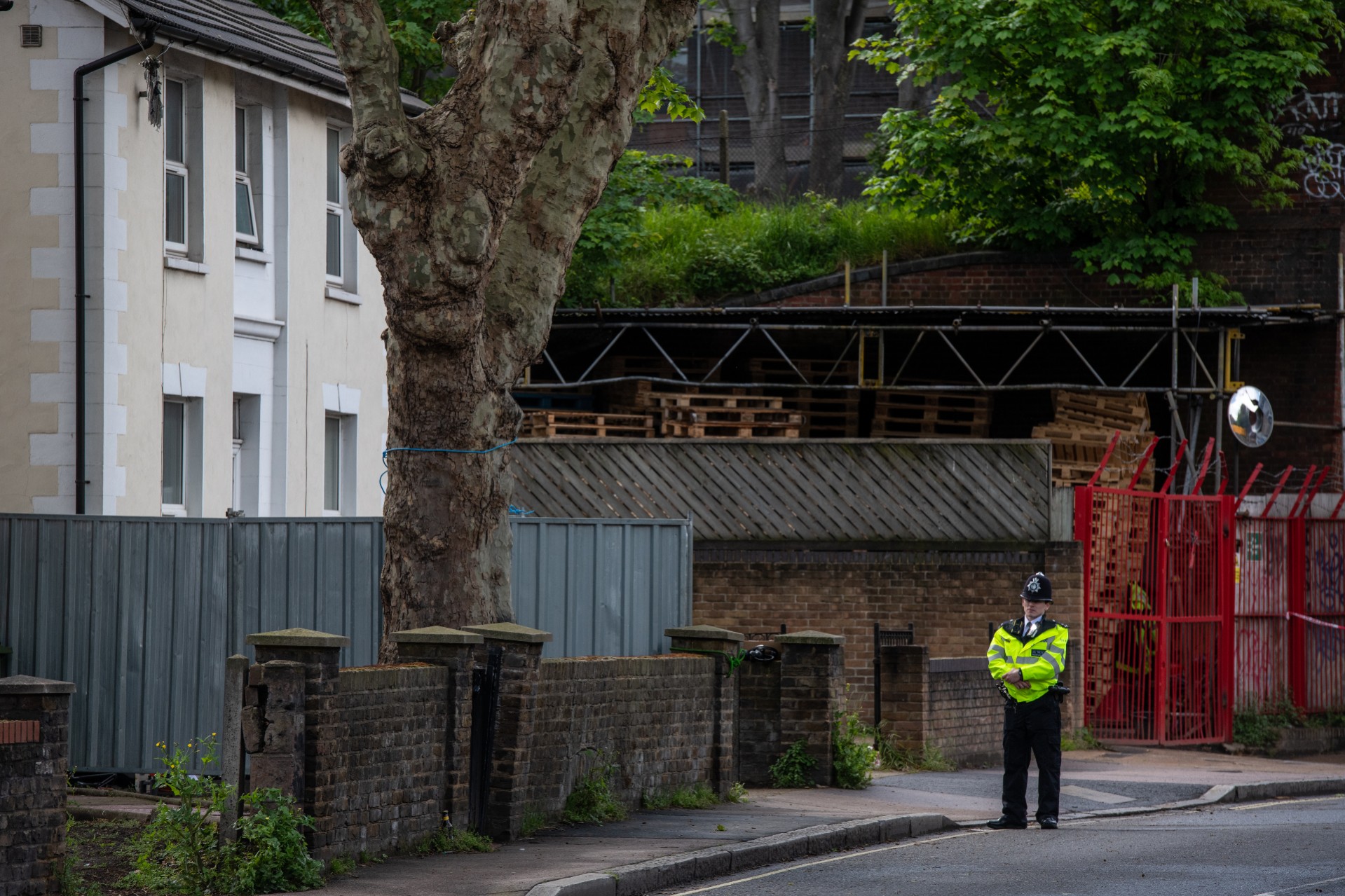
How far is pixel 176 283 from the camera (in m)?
16.8

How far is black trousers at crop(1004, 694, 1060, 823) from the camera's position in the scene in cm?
1215

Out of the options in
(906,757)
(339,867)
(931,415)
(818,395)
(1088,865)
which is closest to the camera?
(339,867)

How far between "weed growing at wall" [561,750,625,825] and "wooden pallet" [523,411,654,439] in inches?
441

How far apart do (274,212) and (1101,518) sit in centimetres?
958

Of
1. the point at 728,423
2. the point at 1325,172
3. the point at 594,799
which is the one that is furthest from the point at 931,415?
the point at 594,799

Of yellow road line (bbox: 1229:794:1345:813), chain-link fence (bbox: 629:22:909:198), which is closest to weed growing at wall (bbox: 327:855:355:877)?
yellow road line (bbox: 1229:794:1345:813)

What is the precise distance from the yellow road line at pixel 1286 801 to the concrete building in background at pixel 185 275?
9.89 meters

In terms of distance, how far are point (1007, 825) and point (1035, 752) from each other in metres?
0.55

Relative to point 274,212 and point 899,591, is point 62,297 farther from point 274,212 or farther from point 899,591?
point 899,591

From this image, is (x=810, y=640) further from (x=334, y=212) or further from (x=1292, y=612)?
(x=1292, y=612)

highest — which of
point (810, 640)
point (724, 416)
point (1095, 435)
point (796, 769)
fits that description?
point (724, 416)

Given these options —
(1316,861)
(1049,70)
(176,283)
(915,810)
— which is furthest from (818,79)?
(1316,861)

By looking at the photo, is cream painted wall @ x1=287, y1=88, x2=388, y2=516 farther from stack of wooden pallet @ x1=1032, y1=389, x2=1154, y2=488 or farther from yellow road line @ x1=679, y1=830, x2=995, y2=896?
yellow road line @ x1=679, y1=830, x2=995, y2=896

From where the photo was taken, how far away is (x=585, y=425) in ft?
76.0
